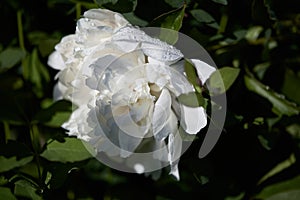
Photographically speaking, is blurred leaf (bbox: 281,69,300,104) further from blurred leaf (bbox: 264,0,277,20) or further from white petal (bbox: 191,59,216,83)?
white petal (bbox: 191,59,216,83)

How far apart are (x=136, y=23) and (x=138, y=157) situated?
0.74 feet

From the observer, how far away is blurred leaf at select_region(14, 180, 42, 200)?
93 centimetres

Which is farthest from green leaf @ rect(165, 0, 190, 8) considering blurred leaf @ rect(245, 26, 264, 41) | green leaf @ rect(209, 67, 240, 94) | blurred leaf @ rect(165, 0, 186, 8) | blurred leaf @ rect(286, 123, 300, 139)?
blurred leaf @ rect(286, 123, 300, 139)

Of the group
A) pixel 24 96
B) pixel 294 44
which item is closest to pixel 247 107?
pixel 294 44

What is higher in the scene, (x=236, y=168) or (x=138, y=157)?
(x=138, y=157)

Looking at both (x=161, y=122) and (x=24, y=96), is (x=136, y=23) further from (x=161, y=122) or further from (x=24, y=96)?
(x=24, y=96)

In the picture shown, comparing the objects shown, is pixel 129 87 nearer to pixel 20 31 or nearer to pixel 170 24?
pixel 170 24

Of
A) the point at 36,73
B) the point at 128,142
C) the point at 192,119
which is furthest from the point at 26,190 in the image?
the point at 36,73

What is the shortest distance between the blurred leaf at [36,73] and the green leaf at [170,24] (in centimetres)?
42

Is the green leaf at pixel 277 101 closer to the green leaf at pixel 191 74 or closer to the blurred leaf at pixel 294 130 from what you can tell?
the blurred leaf at pixel 294 130

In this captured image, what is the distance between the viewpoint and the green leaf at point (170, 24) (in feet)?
2.94

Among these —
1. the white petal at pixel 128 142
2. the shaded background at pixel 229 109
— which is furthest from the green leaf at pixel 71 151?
the white petal at pixel 128 142

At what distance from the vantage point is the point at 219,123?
93cm

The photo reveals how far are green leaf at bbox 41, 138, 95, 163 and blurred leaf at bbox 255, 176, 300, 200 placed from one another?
0.37 metres
